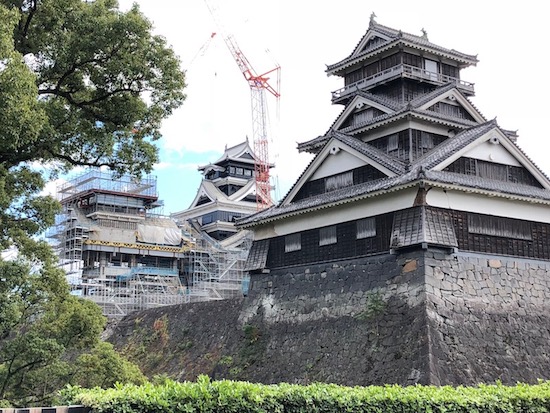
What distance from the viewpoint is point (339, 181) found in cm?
2814

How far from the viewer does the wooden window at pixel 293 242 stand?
2873 centimetres

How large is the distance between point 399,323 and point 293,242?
7024 mm

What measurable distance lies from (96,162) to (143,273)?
142 feet

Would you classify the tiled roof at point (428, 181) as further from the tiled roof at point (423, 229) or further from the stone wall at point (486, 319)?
the stone wall at point (486, 319)

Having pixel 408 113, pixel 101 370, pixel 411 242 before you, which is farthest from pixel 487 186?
pixel 101 370

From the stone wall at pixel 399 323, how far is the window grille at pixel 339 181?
10.7 ft

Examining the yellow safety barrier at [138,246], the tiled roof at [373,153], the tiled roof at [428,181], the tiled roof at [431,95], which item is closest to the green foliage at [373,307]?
the tiled roof at [428,181]

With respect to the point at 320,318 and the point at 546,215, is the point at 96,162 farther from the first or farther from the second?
the point at 546,215

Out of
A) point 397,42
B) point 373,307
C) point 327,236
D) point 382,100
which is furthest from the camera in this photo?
point 382,100

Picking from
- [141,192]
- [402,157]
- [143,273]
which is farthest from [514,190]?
[141,192]

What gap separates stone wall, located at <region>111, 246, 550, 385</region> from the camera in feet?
73.2

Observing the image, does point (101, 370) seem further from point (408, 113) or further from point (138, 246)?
point (138, 246)

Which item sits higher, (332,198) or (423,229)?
(332,198)

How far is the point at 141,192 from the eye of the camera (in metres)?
66.3
